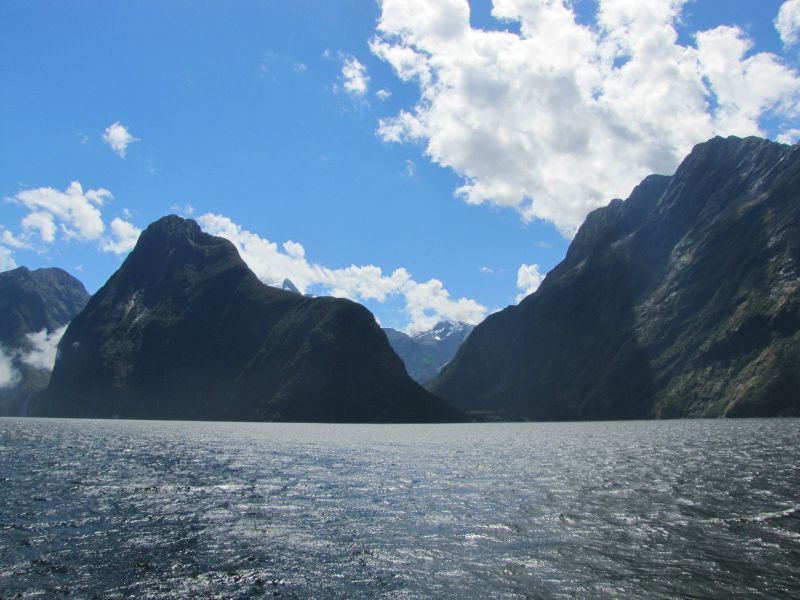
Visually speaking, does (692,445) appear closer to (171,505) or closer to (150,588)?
(171,505)

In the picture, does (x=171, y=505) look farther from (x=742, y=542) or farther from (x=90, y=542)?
(x=742, y=542)

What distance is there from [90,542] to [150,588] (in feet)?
37.9

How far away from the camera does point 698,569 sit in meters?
32.1

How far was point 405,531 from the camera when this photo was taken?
4266 cm

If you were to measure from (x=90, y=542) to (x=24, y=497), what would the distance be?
70.9 ft

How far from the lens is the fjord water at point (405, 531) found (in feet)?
102

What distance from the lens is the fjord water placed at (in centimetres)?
3106

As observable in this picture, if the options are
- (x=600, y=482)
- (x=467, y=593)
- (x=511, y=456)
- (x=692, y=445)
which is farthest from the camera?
(x=692, y=445)

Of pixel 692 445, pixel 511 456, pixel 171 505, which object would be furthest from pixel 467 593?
pixel 692 445

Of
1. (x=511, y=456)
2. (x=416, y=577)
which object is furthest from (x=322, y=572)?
(x=511, y=456)

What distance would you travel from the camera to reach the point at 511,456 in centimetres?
10200

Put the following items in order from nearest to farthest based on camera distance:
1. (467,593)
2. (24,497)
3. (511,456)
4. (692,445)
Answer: (467,593) < (24,497) < (511,456) < (692,445)

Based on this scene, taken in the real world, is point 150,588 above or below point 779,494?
below

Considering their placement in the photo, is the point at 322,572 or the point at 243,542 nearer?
the point at 322,572
